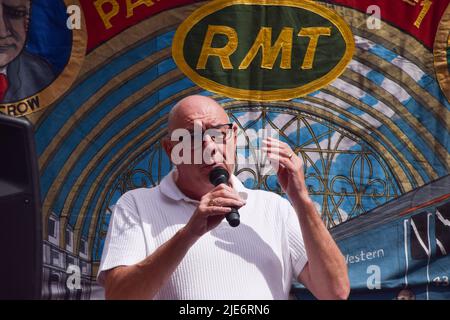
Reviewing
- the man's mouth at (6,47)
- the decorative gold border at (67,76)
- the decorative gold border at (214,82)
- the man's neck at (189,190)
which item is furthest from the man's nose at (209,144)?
the man's mouth at (6,47)

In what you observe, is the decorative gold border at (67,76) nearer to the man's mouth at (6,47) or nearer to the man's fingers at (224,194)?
the man's mouth at (6,47)

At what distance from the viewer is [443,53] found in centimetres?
332

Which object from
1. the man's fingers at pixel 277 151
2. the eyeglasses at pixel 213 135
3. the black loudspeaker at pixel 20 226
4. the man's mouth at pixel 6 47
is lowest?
the black loudspeaker at pixel 20 226

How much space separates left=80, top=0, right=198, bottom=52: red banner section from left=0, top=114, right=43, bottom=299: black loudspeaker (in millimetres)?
1462

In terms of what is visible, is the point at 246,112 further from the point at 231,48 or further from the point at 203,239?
the point at 203,239

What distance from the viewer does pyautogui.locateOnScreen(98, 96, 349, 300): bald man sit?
6.72ft

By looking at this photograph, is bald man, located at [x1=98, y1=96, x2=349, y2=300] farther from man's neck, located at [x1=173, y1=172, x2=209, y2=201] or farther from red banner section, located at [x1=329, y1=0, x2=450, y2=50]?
red banner section, located at [x1=329, y1=0, x2=450, y2=50]

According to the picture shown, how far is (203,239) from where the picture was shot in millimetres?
2166

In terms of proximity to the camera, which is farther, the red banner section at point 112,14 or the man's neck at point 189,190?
the red banner section at point 112,14

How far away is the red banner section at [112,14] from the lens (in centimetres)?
326

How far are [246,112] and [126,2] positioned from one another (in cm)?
72

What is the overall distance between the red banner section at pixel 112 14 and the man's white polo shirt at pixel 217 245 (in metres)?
1.17

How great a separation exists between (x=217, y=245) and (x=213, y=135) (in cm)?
34
